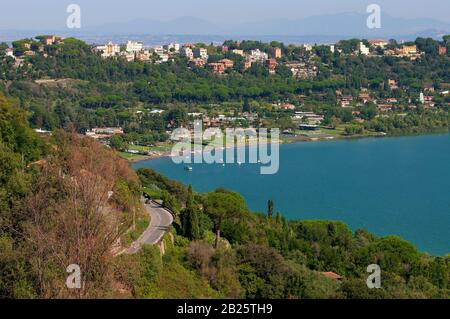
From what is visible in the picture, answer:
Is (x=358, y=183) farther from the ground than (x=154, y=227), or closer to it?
closer to it

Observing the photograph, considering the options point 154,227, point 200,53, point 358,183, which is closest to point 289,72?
point 200,53

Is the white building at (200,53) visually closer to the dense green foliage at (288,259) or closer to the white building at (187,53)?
the white building at (187,53)

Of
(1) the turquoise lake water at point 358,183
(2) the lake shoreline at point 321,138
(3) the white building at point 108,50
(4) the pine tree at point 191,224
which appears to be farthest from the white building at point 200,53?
(4) the pine tree at point 191,224

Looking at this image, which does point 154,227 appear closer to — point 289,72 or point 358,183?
point 358,183

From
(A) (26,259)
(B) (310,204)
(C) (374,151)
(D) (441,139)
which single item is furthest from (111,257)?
(D) (441,139)
